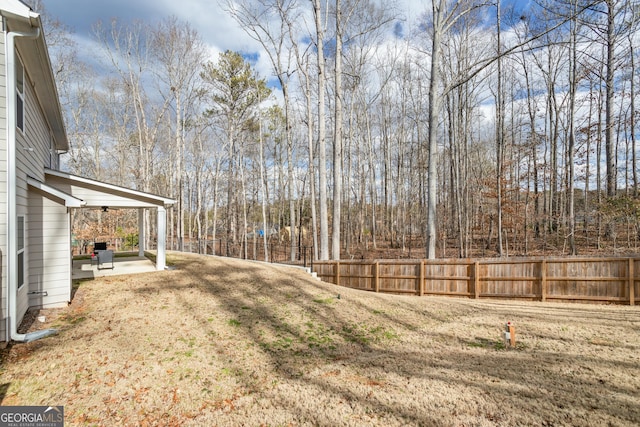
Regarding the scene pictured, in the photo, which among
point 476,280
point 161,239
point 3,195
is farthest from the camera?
point 161,239

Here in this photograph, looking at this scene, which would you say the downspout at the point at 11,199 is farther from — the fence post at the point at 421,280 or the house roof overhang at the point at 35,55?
the fence post at the point at 421,280

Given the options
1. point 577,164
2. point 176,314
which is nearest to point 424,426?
point 176,314

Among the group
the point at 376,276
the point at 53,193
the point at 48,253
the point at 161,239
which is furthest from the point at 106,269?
the point at 376,276

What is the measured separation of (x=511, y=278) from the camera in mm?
9016

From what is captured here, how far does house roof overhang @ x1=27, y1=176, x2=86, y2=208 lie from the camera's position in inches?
216

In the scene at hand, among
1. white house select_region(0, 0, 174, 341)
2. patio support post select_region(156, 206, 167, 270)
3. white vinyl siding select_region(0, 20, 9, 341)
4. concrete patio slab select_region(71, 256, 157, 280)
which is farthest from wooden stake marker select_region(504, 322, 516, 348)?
concrete patio slab select_region(71, 256, 157, 280)

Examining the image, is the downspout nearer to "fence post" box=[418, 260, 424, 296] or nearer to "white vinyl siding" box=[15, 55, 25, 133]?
"white vinyl siding" box=[15, 55, 25, 133]

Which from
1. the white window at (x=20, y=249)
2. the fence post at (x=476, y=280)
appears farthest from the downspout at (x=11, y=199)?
the fence post at (x=476, y=280)

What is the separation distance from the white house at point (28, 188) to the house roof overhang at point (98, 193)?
0.09 feet

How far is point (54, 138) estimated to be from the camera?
9.77 meters

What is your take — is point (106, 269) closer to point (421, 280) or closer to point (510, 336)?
point (421, 280)

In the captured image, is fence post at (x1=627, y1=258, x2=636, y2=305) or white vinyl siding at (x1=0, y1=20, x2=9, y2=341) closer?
white vinyl siding at (x1=0, y1=20, x2=9, y2=341)

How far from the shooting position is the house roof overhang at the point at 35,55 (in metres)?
4.18

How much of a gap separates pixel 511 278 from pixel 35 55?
40.5 feet
